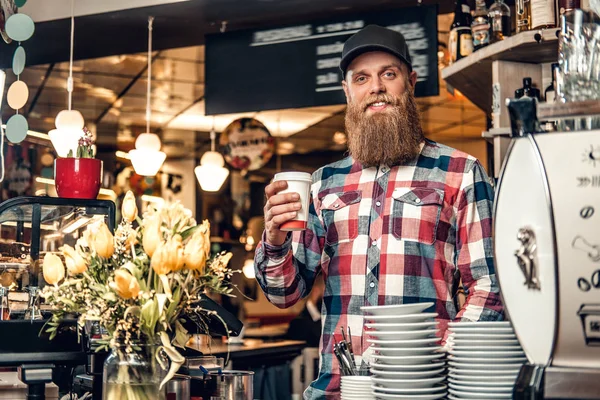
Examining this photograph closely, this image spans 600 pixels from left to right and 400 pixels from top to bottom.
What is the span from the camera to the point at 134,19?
5035mm

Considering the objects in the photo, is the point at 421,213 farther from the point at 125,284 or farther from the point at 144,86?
the point at 144,86

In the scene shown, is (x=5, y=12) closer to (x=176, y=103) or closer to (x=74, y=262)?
(x=74, y=262)

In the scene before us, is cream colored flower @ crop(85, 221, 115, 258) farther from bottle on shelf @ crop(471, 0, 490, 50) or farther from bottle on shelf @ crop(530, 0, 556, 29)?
bottle on shelf @ crop(471, 0, 490, 50)

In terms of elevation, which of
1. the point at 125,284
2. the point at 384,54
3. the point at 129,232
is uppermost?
the point at 384,54

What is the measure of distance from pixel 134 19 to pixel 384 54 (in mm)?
3058

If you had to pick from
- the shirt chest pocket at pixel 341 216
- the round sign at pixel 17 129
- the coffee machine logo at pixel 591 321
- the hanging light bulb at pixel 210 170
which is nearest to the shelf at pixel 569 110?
the coffee machine logo at pixel 591 321

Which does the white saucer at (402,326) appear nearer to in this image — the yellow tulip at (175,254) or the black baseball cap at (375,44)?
the yellow tulip at (175,254)

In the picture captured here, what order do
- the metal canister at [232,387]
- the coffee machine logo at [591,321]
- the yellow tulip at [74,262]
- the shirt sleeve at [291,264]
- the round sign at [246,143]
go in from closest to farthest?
the coffee machine logo at [591,321] → the yellow tulip at [74,262] → the metal canister at [232,387] → the shirt sleeve at [291,264] → the round sign at [246,143]

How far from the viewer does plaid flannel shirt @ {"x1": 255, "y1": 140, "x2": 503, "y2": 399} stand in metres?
2.20

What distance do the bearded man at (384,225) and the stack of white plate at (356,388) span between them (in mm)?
464

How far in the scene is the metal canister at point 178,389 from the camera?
5.83 ft

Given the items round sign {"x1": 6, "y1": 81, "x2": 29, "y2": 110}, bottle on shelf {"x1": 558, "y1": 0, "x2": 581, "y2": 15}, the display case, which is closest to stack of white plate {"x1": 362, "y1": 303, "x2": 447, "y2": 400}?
the display case

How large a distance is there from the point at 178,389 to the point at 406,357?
546 millimetres

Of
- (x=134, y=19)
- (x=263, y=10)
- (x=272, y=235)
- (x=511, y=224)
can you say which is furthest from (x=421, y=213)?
(x=134, y=19)
